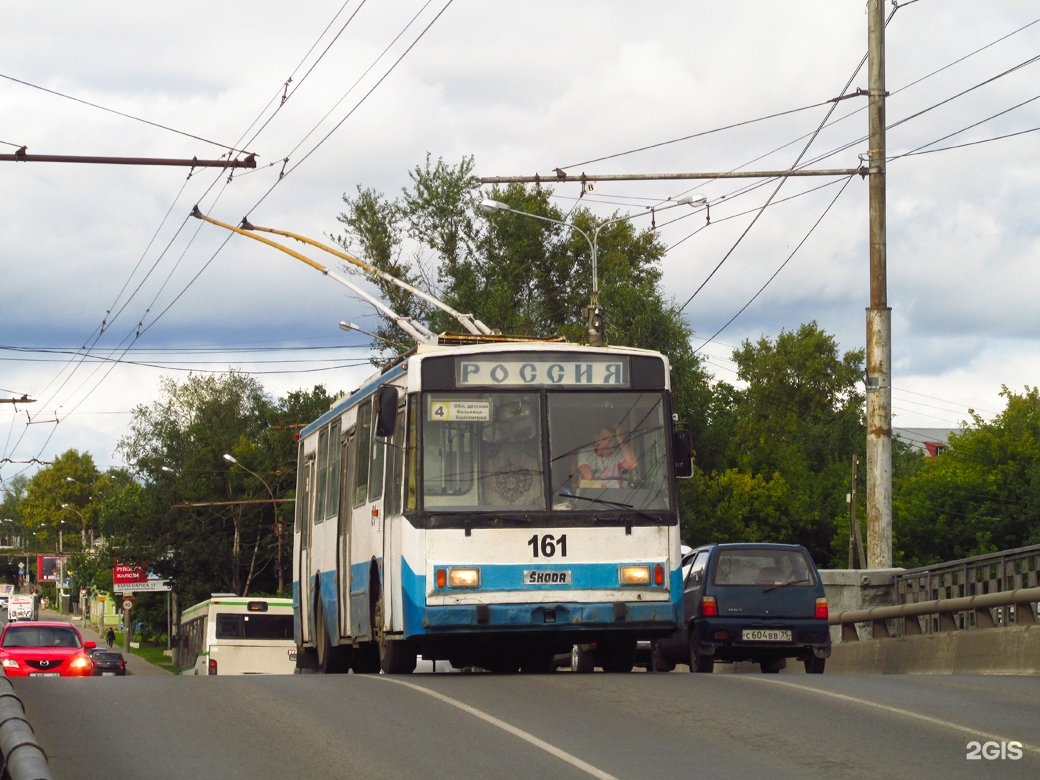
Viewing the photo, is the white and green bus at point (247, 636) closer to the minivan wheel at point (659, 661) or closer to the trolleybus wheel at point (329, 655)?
the trolleybus wheel at point (329, 655)

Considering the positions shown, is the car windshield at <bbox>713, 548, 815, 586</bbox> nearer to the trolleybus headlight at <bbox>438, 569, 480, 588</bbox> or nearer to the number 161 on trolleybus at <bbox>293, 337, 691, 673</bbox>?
the number 161 on trolleybus at <bbox>293, 337, 691, 673</bbox>

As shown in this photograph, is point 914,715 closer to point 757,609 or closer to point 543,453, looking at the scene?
point 543,453

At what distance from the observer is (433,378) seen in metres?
16.4

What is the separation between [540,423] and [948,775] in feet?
25.5

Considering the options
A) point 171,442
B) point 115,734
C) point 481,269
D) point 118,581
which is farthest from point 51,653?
point 171,442

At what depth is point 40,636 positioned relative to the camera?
31406 mm

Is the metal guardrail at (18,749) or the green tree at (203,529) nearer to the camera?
the metal guardrail at (18,749)

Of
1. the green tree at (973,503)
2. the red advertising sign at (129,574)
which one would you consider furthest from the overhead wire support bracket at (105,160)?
the green tree at (973,503)

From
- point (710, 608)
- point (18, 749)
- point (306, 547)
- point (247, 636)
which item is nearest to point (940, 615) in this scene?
point (710, 608)

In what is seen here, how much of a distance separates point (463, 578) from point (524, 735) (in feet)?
16.8

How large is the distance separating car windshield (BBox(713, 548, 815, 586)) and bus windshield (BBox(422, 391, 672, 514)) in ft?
14.4

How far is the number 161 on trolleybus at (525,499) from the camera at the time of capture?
16031 mm

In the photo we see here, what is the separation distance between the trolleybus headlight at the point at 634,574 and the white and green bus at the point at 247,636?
25.1 m

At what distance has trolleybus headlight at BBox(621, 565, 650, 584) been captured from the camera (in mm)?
16375
